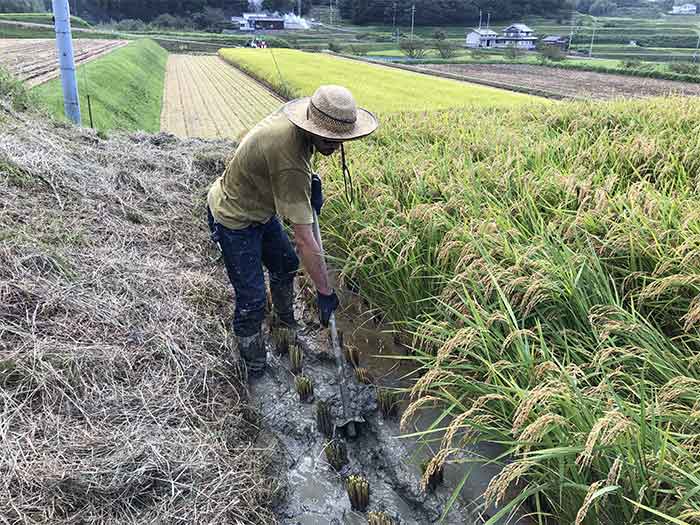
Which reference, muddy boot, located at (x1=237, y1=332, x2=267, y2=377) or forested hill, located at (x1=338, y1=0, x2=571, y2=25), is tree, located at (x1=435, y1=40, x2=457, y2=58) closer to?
forested hill, located at (x1=338, y1=0, x2=571, y2=25)

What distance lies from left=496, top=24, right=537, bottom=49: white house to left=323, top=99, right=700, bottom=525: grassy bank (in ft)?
196

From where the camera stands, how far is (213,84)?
18.8 metres

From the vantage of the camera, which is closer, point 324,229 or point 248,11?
point 324,229

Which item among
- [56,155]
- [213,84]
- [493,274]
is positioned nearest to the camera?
[493,274]

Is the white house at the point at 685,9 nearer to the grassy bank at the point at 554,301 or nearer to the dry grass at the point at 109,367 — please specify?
the grassy bank at the point at 554,301

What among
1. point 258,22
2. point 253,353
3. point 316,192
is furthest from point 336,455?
point 258,22

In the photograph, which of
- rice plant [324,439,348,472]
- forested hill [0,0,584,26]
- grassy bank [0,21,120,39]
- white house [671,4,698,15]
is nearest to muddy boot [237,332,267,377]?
rice plant [324,439,348,472]

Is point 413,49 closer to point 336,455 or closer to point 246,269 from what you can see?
point 246,269

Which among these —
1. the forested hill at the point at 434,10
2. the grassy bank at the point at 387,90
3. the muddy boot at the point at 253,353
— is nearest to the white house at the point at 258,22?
the forested hill at the point at 434,10

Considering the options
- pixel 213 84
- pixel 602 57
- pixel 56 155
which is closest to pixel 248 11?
pixel 602 57

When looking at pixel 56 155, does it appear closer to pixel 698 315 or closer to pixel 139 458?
pixel 139 458

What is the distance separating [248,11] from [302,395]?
71.9m

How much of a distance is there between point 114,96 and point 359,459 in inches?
467

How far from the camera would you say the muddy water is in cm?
222
